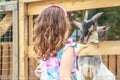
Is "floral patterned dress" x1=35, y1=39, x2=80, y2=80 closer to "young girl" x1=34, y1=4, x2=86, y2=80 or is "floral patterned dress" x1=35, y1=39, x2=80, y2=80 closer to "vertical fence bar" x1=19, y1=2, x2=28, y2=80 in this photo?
"young girl" x1=34, y1=4, x2=86, y2=80

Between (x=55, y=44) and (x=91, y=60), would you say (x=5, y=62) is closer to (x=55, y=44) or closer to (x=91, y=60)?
(x=91, y=60)

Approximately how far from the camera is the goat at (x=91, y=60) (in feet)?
12.5

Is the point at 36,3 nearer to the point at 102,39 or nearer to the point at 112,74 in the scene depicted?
the point at 102,39

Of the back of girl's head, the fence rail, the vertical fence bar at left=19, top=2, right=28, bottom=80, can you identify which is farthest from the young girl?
the fence rail

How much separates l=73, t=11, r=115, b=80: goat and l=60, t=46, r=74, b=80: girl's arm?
6.52ft

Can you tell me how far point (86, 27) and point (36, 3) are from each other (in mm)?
827

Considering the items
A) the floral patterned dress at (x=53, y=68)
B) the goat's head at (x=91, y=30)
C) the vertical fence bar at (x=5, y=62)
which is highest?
the goat's head at (x=91, y=30)

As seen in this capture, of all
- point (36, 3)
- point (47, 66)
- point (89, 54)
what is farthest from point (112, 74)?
point (47, 66)

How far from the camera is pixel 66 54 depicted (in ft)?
5.96

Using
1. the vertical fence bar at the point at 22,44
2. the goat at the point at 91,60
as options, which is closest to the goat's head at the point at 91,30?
the goat at the point at 91,60

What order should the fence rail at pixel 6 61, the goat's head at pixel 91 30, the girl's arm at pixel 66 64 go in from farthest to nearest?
the fence rail at pixel 6 61 < the goat's head at pixel 91 30 < the girl's arm at pixel 66 64

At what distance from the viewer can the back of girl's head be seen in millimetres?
1875

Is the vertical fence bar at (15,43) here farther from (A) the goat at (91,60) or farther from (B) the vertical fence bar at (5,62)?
(A) the goat at (91,60)

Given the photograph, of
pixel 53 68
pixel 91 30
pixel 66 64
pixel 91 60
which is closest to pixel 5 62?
pixel 91 60
